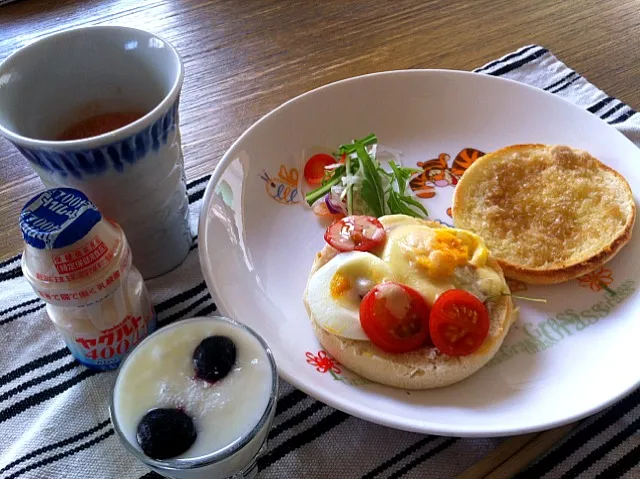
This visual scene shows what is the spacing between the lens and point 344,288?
1608 millimetres

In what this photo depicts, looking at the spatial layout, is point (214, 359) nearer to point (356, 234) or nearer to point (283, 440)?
point (283, 440)

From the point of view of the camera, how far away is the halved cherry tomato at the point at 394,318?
1504 millimetres

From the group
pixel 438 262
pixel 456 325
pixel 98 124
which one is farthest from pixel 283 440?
pixel 98 124

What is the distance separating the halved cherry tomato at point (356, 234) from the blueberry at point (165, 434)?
0.73 meters

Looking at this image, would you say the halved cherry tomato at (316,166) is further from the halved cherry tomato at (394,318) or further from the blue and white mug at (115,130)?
the halved cherry tomato at (394,318)

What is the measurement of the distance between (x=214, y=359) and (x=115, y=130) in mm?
641

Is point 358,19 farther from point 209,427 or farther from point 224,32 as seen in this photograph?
point 209,427

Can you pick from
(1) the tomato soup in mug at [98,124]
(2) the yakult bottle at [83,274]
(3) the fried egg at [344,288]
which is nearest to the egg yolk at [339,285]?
(3) the fried egg at [344,288]

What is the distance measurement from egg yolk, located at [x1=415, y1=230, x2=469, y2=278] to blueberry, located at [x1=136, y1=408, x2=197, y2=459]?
2.55ft

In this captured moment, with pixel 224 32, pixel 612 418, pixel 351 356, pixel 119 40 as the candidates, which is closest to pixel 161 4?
pixel 224 32

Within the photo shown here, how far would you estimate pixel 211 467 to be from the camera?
1192mm

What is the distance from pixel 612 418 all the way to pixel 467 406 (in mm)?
372

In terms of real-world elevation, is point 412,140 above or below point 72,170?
below

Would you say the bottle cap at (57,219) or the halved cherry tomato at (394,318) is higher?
the bottle cap at (57,219)
